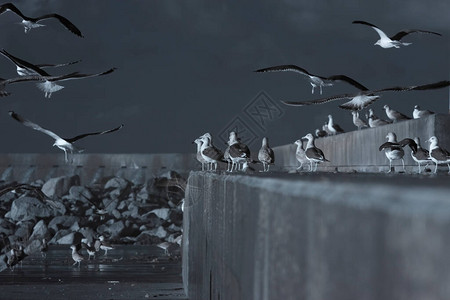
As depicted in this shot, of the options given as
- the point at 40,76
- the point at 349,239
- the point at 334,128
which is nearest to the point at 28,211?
the point at 334,128

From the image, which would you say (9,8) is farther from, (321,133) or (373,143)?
(321,133)

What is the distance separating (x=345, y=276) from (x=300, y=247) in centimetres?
51

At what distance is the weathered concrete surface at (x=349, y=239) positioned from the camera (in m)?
1.16

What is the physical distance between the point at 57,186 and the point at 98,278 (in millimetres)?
29581

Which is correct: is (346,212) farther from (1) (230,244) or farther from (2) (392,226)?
(1) (230,244)

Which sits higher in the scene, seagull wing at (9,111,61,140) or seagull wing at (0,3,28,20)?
seagull wing at (0,3,28,20)

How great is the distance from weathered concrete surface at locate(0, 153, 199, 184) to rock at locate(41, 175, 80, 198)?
2842 millimetres

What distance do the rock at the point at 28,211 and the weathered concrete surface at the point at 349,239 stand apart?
108 feet

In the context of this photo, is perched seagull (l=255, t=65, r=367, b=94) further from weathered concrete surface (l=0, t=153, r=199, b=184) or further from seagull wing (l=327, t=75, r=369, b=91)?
weathered concrete surface (l=0, t=153, r=199, b=184)

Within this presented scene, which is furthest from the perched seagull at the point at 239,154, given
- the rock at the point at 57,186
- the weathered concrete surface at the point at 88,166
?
the weathered concrete surface at the point at 88,166

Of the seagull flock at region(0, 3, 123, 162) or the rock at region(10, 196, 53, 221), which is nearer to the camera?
the seagull flock at region(0, 3, 123, 162)

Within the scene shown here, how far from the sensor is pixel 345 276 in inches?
62.6

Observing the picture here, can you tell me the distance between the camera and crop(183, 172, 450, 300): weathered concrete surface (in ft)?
3.79

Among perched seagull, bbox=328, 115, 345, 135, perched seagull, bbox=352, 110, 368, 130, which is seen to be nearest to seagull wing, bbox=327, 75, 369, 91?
perched seagull, bbox=352, 110, 368, 130
